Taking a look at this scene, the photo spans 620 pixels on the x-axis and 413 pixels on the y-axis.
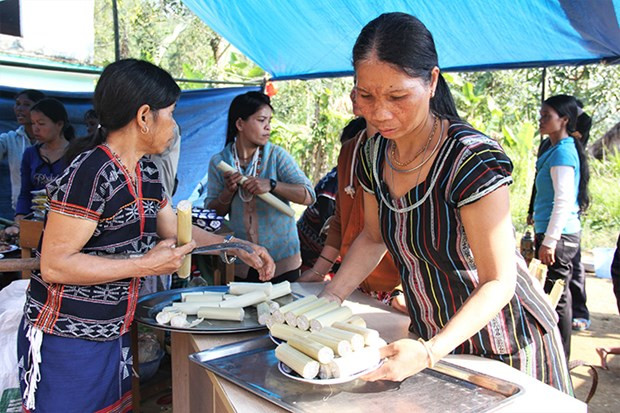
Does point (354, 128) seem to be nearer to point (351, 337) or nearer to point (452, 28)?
point (452, 28)

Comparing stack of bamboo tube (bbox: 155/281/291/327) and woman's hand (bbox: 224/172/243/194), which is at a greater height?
woman's hand (bbox: 224/172/243/194)

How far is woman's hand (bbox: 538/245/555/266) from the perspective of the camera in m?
4.24

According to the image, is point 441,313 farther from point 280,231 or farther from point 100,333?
point 280,231

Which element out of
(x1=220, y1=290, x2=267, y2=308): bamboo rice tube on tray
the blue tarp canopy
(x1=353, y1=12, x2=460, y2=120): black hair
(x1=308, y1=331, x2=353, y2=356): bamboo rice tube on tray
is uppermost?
the blue tarp canopy

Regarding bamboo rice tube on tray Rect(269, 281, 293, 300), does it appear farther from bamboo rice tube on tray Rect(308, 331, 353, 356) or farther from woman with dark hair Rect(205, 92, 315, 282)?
woman with dark hair Rect(205, 92, 315, 282)

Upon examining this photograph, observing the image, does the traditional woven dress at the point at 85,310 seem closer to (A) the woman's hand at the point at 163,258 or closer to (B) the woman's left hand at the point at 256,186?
(A) the woman's hand at the point at 163,258

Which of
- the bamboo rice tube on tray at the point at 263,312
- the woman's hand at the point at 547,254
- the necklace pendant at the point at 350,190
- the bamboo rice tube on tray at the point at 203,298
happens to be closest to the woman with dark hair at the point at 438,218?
the bamboo rice tube on tray at the point at 263,312

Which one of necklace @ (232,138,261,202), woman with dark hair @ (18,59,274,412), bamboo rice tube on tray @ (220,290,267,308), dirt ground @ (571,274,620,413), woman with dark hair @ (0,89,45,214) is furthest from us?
woman with dark hair @ (0,89,45,214)

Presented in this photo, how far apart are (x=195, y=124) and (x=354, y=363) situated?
5668 mm

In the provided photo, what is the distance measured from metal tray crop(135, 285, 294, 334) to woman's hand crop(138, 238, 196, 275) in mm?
200

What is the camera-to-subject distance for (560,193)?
4125mm

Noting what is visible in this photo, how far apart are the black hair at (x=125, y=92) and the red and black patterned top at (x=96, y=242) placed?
12 centimetres

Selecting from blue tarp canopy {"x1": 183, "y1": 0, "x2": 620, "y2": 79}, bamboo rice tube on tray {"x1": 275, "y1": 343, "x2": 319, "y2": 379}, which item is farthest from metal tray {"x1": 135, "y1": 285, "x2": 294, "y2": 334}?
blue tarp canopy {"x1": 183, "y1": 0, "x2": 620, "y2": 79}

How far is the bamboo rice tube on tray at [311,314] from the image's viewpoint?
151 centimetres
